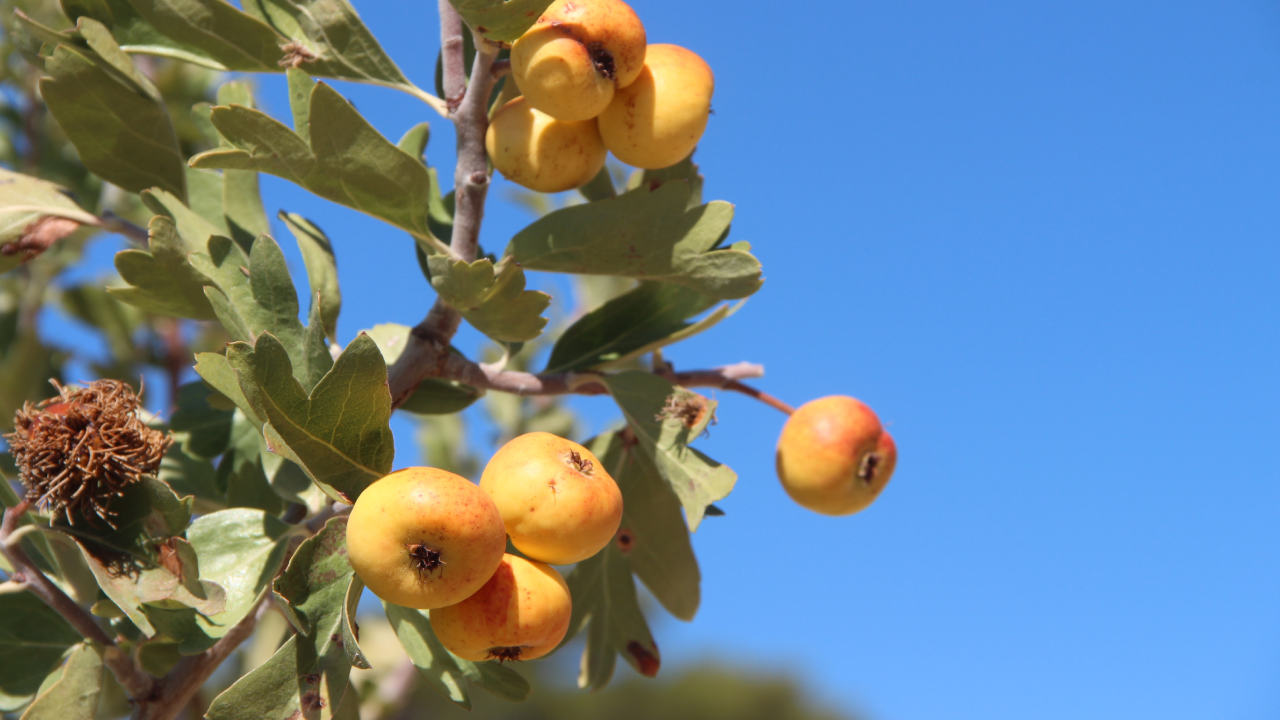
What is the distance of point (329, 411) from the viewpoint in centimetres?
109

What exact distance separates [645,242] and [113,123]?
3.06 ft

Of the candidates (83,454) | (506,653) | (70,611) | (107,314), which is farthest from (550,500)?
(107,314)

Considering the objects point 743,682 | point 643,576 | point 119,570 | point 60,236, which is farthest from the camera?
point 743,682

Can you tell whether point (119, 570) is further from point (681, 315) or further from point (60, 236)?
point (681, 315)

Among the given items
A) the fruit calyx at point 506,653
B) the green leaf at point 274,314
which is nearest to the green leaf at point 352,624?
the fruit calyx at point 506,653

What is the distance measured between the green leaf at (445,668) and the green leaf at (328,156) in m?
0.59

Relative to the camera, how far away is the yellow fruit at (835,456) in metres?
1.66

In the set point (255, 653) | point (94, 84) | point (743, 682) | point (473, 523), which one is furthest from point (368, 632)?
point (743, 682)

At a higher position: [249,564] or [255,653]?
[249,564]

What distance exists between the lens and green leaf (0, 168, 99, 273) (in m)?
1.59

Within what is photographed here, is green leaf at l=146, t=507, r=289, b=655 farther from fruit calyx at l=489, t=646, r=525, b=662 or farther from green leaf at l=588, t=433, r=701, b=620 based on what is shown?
green leaf at l=588, t=433, r=701, b=620

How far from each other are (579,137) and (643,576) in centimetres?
84

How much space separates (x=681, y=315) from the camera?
5.57ft

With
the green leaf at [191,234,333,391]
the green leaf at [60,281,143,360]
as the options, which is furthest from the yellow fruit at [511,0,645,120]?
the green leaf at [60,281,143,360]
